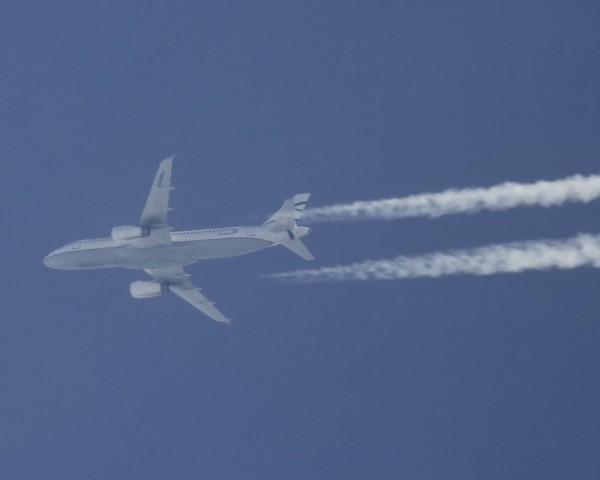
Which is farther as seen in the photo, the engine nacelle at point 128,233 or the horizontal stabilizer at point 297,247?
the engine nacelle at point 128,233

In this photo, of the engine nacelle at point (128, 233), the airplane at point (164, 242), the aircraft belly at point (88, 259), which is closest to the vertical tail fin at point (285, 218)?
the airplane at point (164, 242)

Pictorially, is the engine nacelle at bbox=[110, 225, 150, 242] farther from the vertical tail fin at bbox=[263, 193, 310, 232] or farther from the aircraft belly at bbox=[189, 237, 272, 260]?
the vertical tail fin at bbox=[263, 193, 310, 232]

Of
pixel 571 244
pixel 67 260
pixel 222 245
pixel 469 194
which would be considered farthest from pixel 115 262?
pixel 571 244

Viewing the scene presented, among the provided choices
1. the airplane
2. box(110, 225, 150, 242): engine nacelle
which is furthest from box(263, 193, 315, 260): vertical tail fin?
box(110, 225, 150, 242): engine nacelle

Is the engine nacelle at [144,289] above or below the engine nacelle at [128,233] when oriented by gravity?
below

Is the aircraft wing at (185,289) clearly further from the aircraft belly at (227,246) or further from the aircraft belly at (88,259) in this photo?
the aircraft belly at (227,246)

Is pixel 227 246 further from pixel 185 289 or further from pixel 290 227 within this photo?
pixel 185 289

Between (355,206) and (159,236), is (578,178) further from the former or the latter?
(159,236)

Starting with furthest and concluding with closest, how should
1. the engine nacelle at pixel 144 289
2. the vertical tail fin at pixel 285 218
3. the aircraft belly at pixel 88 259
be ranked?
the engine nacelle at pixel 144 289 → the aircraft belly at pixel 88 259 → the vertical tail fin at pixel 285 218
